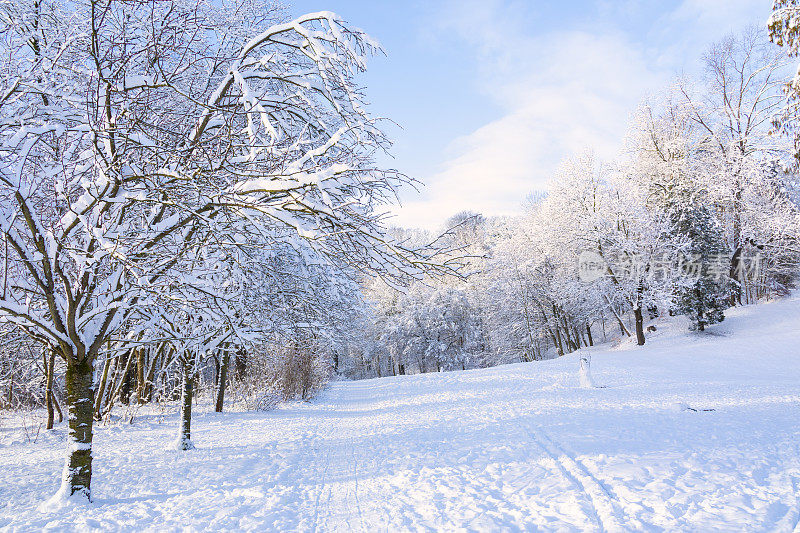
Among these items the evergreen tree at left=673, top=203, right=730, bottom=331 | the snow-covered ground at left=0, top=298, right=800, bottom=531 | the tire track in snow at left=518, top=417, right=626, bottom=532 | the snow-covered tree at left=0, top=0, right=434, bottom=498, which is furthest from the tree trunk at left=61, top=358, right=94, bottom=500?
the evergreen tree at left=673, top=203, right=730, bottom=331

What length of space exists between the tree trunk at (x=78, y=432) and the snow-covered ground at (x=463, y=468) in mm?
303

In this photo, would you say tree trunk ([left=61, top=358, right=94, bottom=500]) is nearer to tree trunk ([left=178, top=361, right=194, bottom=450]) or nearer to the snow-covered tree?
the snow-covered tree

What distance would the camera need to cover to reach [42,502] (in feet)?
15.4

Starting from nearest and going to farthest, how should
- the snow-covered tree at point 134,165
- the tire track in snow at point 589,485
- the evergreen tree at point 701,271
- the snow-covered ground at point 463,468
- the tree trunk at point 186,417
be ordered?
the snow-covered tree at point 134,165, the tire track in snow at point 589,485, the snow-covered ground at point 463,468, the tree trunk at point 186,417, the evergreen tree at point 701,271

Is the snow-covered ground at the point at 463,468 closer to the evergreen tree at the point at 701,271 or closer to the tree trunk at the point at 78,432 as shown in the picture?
the tree trunk at the point at 78,432

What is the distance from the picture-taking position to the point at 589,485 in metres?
4.67

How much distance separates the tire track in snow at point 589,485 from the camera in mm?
3857

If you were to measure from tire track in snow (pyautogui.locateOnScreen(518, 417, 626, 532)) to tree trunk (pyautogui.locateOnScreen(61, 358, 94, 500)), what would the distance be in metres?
5.61

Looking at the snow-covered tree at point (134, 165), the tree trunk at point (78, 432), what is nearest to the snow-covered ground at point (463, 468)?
the tree trunk at point (78, 432)

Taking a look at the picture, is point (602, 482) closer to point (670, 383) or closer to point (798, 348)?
point (670, 383)

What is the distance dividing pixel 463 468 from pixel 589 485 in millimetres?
1717

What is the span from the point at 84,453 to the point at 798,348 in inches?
860

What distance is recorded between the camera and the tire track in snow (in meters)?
3.86

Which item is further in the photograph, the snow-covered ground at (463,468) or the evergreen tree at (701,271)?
the evergreen tree at (701,271)
